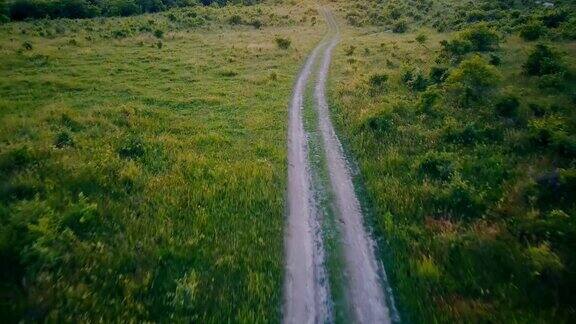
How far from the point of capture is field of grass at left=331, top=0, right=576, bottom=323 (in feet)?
24.4

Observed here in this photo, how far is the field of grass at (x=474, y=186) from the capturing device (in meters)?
7.45

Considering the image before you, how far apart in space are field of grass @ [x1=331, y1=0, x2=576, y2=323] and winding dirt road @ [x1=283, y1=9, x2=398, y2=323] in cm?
49

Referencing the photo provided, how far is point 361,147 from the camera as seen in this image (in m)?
16.1

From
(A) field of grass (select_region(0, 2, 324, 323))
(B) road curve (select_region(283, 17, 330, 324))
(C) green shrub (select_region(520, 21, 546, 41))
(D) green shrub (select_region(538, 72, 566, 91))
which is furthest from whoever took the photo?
(C) green shrub (select_region(520, 21, 546, 41))

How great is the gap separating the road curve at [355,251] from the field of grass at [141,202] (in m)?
1.70

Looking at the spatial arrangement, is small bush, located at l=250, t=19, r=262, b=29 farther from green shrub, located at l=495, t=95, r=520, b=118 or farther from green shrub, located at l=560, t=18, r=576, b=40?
green shrub, located at l=495, t=95, r=520, b=118

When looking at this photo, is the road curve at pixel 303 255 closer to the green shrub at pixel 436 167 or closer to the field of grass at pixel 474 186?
the field of grass at pixel 474 186

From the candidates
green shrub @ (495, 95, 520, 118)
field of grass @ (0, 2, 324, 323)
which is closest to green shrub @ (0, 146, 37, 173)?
field of grass @ (0, 2, 324, 323)

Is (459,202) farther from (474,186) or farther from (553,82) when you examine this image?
(553,82)

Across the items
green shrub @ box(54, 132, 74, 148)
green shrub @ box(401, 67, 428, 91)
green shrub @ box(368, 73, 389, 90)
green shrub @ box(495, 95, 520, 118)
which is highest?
green shrub @ box(495, 95, 520, 118)

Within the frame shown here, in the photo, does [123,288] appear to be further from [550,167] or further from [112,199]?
[550,167]

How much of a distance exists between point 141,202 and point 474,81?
18466 millimetres

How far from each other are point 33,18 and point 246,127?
6411 cm

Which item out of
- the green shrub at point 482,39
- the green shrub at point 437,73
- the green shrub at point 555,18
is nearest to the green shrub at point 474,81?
the green shrub at point 437,73
